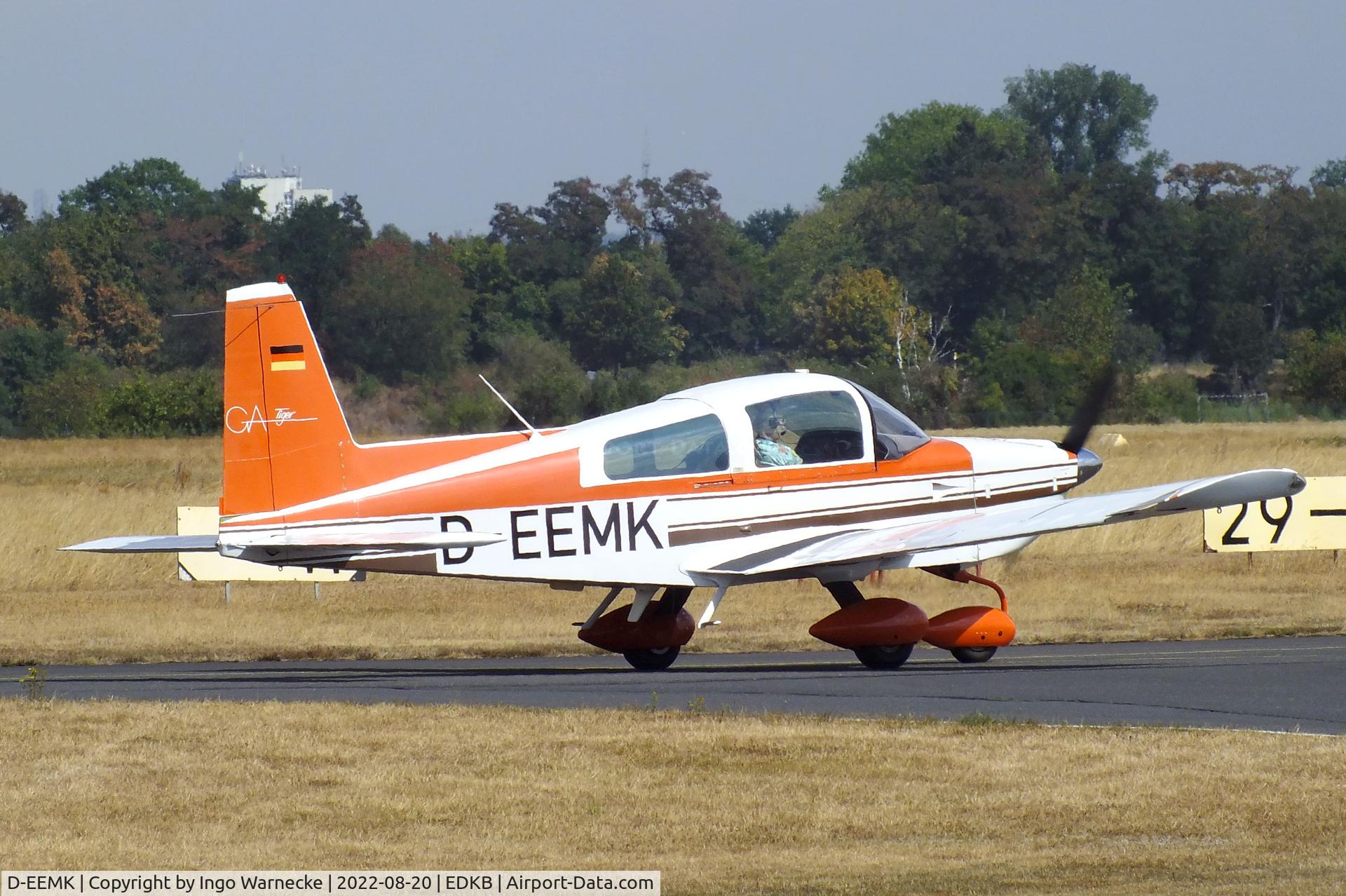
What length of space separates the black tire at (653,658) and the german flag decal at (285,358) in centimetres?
379

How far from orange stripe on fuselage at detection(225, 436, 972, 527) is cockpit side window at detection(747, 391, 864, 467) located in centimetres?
13

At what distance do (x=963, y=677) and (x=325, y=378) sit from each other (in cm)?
552

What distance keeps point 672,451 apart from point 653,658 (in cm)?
203

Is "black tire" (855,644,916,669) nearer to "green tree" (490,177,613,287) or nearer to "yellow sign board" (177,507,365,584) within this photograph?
"yellow sign board" (177,507,365,584)

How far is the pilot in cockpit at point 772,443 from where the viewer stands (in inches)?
553

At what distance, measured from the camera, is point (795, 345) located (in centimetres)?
6869

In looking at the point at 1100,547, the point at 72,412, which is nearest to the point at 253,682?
the point at 1100,547

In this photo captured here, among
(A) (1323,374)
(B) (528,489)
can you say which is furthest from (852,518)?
(A) (1323,374)

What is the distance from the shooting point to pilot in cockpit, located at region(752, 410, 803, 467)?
553 inches

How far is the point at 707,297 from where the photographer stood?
7212 cm

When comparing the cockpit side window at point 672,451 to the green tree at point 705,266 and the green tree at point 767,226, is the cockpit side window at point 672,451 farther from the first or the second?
the green tree at point 767,226

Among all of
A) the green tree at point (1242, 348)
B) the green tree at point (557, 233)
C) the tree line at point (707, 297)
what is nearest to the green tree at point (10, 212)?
the tree line at point (707, 297)

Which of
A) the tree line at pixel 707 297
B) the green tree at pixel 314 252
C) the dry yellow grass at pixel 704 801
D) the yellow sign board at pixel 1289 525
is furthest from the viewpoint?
the green tree at pixel 314 252

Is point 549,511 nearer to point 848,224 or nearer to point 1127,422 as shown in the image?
point 1127,422
